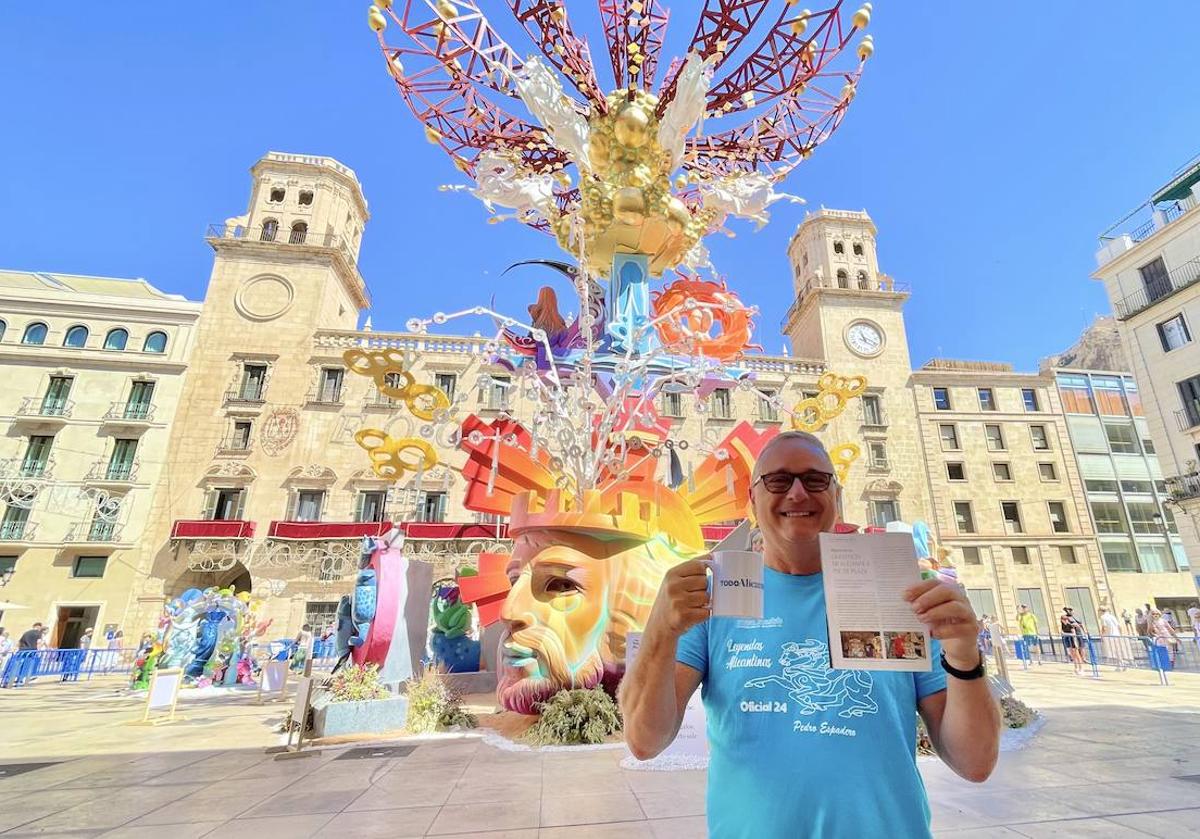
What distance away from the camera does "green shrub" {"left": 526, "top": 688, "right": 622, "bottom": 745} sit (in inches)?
271

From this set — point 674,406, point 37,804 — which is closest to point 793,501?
point 37,804

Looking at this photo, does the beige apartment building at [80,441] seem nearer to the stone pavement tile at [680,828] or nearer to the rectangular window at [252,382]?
the rectangular window at [252,382]

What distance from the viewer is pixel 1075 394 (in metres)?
32.1

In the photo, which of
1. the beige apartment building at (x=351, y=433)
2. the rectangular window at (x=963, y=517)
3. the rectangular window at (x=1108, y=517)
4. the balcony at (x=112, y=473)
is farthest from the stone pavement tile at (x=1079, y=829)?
the rectangular window at (x=1108, y=517)

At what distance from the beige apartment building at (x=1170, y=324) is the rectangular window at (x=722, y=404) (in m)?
15.6

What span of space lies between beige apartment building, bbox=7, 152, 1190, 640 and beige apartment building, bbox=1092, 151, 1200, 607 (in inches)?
318

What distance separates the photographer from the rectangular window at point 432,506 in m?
25.1

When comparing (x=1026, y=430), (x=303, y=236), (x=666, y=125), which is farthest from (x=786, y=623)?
(x=1026, y=430)

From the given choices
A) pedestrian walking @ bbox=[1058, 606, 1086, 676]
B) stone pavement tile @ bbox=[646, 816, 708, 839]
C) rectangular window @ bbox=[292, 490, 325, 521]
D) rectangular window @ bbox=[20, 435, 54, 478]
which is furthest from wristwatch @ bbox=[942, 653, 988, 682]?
rectangular window @ bbox=[20, 435, 54, 478]

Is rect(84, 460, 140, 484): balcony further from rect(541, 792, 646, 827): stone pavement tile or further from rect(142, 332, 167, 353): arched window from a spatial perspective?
rect(541, 792, 646, 827): stone pavement tile

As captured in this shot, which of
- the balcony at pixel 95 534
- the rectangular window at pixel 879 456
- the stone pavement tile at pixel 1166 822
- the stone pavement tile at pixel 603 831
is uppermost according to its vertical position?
the rectangular window at pixel 879 456

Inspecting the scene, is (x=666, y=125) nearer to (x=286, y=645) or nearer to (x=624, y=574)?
(x=624, y=574)

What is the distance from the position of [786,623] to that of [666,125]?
33.1 feet

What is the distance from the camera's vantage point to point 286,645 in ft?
60.8
